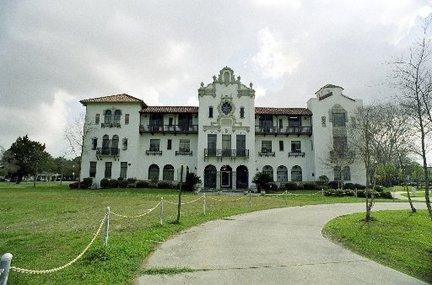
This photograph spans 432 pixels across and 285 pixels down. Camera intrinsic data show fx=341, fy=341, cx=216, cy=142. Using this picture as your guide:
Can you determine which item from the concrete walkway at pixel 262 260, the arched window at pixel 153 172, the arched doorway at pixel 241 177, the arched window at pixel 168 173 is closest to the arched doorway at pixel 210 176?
the arched doorway at pixel 241 177

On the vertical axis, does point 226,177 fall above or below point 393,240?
above

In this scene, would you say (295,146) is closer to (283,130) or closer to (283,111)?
(283,130)

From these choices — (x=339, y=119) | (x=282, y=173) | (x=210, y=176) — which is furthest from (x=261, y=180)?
(x=339, y=119)

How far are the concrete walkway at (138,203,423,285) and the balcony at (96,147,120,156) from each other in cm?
3381

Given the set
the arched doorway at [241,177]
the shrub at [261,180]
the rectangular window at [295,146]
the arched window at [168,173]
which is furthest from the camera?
the rectangular window at [295,146]

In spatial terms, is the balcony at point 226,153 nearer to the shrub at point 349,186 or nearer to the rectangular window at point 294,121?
the rectangular window at point 294,121

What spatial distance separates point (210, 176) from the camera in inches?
1783

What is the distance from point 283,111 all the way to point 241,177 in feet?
36.5

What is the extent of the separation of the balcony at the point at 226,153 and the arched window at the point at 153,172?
24.0 feet

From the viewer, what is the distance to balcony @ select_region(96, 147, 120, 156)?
45219 millimetres

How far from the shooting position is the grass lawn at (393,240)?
9252 mm

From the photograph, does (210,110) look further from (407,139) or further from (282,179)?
(407,139)

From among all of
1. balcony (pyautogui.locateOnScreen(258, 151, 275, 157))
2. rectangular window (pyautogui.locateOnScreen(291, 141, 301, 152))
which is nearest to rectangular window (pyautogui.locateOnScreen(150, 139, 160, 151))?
balcony (pyautogui.locateOnScreen(258, 151, 275, 157))

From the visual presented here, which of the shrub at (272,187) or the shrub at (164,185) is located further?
the shrub at (164,185)
